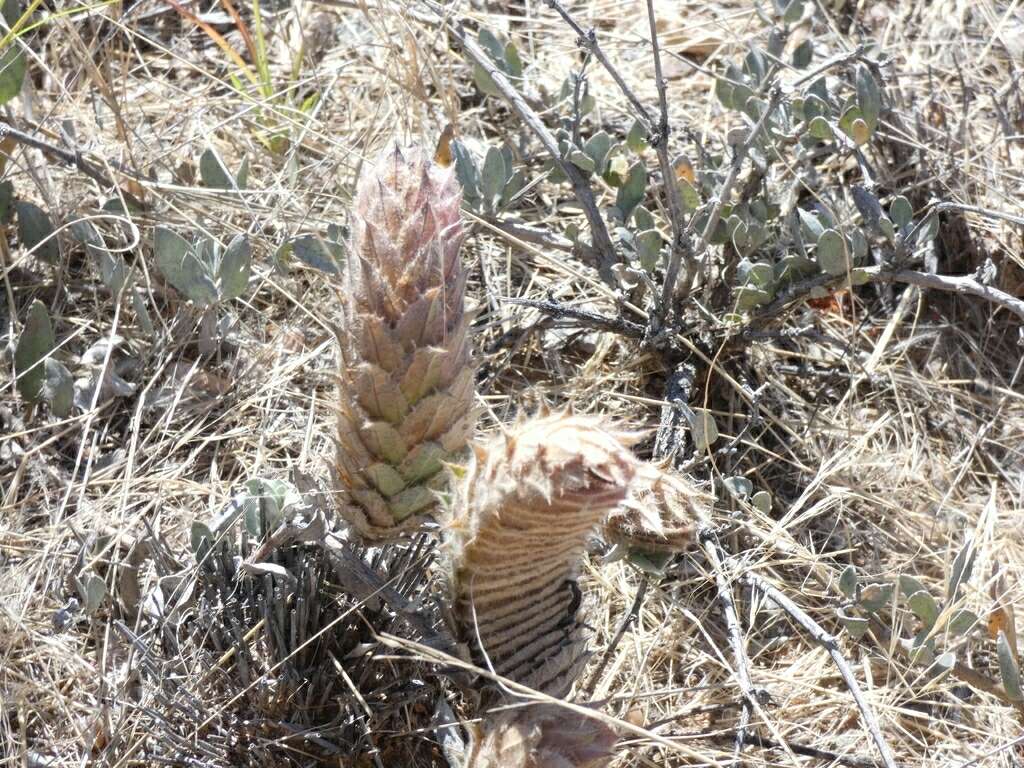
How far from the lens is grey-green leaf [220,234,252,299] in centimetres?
225

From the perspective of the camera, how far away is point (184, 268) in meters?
2.27

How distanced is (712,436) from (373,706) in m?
0.80

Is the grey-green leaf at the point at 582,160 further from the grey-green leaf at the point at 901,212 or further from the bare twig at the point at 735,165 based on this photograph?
the grey-green leaf at the point at 901,212

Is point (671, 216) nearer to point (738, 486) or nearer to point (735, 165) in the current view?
point (735, 165)

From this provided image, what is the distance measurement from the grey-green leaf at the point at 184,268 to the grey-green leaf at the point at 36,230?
14.0 inches

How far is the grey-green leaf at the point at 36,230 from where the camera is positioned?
2.45m

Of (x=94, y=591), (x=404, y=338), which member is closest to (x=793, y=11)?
(x=404, y=338)

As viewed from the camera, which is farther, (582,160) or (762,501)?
(582,160)

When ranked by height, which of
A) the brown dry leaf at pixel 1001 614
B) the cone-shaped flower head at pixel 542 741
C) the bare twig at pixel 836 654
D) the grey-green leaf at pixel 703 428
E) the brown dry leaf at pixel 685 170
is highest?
the brown dry leaf at pixel 685 170

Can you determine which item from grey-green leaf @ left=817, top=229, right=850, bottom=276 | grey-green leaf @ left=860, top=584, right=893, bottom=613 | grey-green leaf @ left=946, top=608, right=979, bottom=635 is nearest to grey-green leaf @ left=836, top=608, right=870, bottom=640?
grey-green leaf @ left=860, top=584, right=893, bottom=613

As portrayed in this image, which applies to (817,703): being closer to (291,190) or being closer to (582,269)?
(582,269)

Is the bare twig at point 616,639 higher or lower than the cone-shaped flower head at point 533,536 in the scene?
lower

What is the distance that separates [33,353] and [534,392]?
1.07 metres

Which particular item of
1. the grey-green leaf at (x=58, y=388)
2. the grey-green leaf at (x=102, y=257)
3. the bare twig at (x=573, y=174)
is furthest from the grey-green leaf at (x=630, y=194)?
the grey-green leaf at (x=58, y=388)
